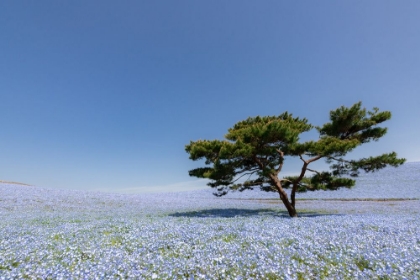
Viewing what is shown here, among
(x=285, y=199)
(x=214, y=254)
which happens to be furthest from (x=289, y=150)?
(x=214, y=254)

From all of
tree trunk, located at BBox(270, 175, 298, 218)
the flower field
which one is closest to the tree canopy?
tree trunk, located at BBox(270, 175, 298, 218)

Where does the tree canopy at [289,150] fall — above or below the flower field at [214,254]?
above

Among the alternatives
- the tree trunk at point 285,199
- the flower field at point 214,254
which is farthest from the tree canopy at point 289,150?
the flower field at point 214,254

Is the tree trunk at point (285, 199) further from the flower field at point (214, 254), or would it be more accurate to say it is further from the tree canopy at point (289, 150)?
the flower field at point (214, 254)

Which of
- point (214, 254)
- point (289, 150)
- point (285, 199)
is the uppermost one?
point (289, 150)

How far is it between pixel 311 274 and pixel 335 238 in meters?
2.81

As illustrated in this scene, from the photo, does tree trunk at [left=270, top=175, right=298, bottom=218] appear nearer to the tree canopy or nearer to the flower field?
the tree canopy

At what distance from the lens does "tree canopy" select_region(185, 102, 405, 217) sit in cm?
1292

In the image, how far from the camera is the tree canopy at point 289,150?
42.4ft

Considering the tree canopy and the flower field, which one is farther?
the tree canopy

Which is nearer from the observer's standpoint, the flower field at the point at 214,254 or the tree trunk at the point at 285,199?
the flower field at the point at 214,254

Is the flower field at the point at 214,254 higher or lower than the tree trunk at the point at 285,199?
lower

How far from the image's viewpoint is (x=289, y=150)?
46.4ft

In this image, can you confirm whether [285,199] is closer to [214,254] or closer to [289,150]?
[289,150]
